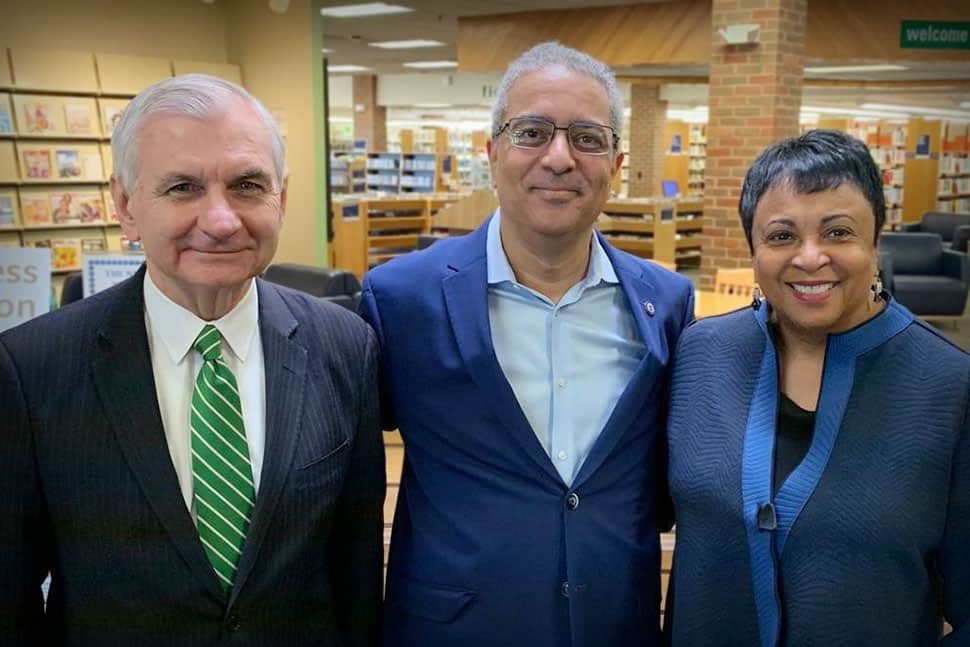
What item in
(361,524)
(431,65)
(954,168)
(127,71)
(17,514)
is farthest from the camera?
(954,168)

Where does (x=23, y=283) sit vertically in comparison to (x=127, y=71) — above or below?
below

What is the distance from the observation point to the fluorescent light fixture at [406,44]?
1357cm

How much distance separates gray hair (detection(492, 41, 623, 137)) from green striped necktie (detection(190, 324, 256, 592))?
700 mm

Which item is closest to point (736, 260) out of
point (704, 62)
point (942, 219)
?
point (704, 62)

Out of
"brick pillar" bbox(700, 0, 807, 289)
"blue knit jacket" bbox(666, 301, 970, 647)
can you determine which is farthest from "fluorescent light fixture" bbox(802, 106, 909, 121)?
"blue knit jacket" bbox(666, 301, 970, 647)

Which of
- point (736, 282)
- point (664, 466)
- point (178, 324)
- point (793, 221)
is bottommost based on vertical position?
point (736, 282)

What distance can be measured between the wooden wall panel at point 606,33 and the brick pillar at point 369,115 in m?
8.98

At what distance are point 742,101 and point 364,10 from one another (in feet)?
16.4

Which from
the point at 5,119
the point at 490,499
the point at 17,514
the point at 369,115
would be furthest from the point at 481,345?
the point at 369,115

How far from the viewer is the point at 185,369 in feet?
4.54

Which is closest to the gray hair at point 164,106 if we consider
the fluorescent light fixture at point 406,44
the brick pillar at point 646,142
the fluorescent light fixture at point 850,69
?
the fluorescent light fixture at point 406,44

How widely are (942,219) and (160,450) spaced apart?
14951 mm

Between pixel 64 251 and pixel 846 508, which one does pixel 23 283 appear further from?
pixel 64 251

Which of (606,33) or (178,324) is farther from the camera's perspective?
(606,33)
